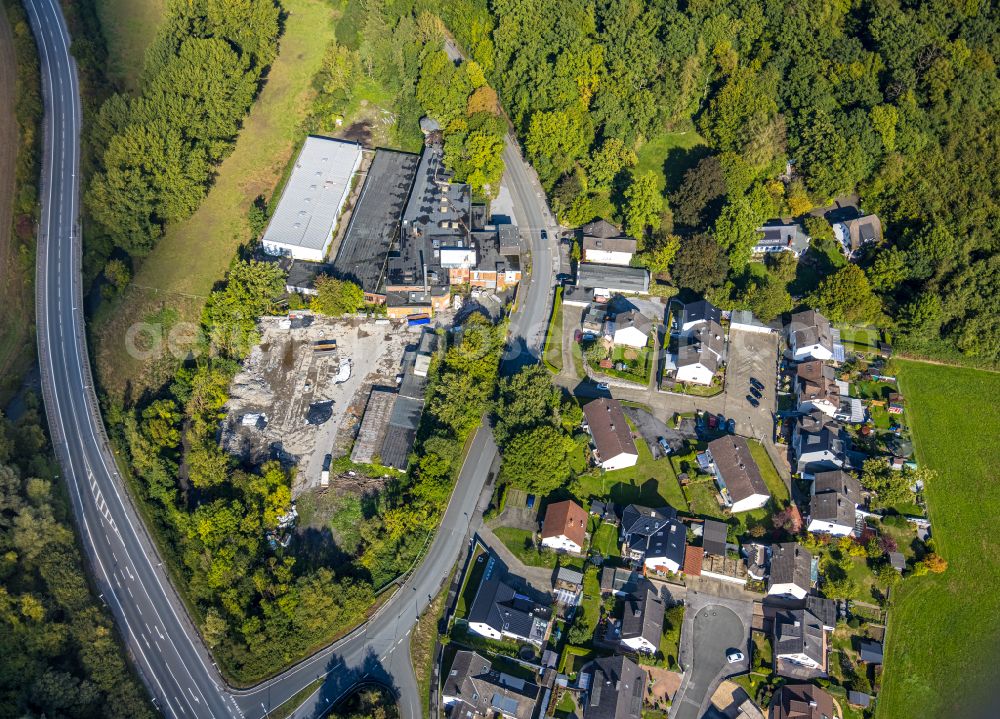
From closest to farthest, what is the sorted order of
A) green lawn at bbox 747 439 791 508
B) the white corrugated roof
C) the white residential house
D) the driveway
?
the driveway < green lawn at bbox 747 439 791 508 < the white corrugated roof < the white residential house

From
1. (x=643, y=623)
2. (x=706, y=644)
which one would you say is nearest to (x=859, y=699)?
(x=706, y=644)

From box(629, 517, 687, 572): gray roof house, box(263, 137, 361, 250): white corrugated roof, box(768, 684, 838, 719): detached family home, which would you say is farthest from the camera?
box(263, 137, 361, 250): white corrugated roof

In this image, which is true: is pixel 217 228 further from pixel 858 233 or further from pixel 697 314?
pixel 858 233

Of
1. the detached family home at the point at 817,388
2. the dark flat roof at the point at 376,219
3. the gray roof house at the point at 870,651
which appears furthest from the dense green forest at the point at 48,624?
the detached family home at the point at 817,388

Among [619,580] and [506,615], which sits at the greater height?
[619,580]

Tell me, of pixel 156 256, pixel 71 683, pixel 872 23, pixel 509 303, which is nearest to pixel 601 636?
pixel 509 303

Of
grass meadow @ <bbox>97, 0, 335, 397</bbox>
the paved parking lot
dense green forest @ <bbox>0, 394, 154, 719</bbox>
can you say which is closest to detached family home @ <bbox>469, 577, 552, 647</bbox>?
dense green forest @ <bbox>0, 394, 154, 719</bbox>

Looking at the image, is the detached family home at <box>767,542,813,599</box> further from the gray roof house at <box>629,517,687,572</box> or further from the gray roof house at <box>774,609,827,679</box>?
the gray roof house at <box>629,517,687,572</box>

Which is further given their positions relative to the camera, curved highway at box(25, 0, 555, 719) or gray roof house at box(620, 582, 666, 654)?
gray roof house at box(620, 582, 666, 654)
